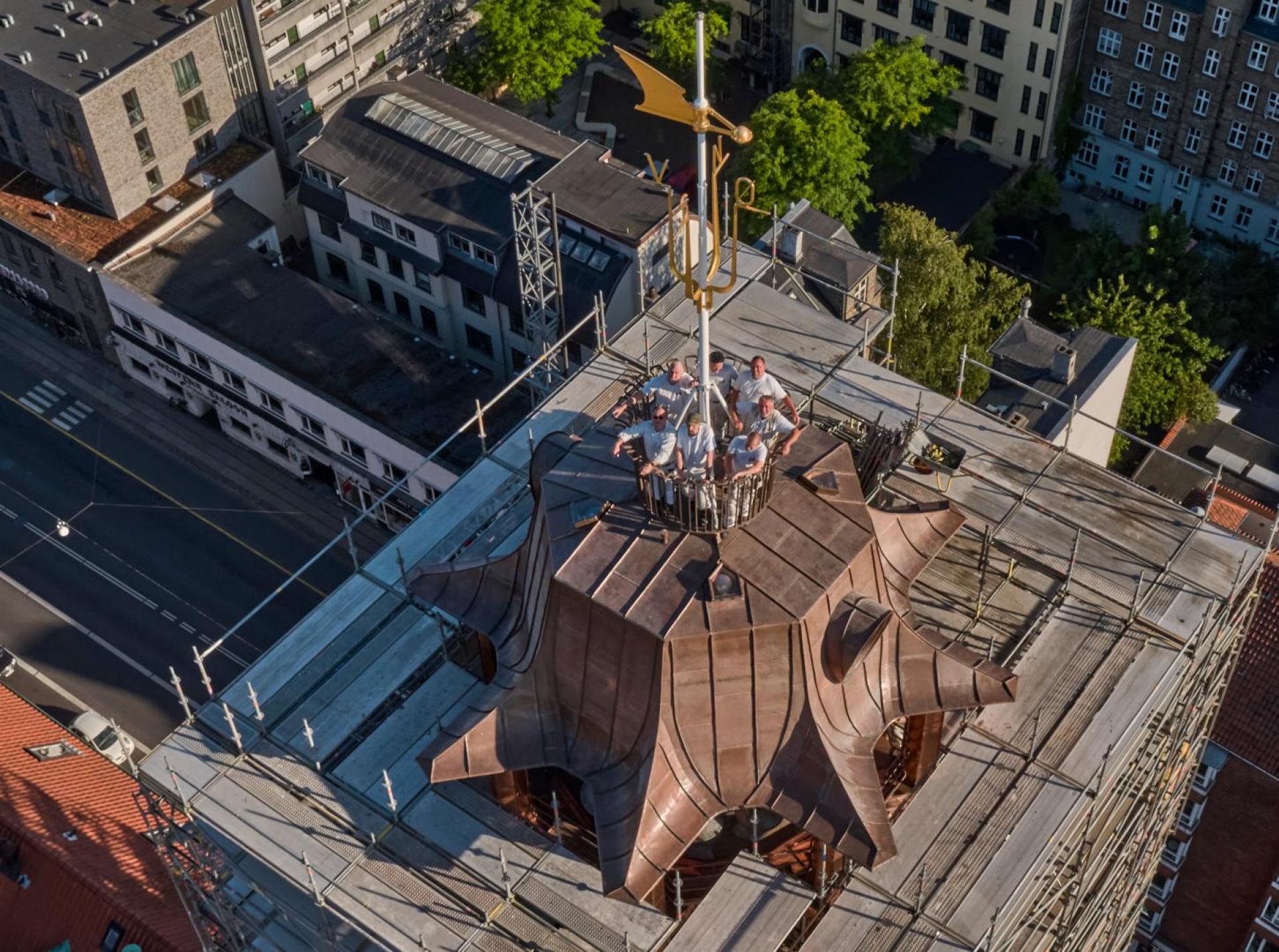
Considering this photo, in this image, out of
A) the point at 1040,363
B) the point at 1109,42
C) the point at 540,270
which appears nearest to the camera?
the point at 1040,363

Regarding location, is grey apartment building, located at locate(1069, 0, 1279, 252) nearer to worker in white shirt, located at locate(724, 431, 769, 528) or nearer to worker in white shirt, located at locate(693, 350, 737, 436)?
worker in white shirt, located at locate(693, 350, 737, 436)

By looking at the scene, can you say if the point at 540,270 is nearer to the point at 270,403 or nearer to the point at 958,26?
the point at 270,403

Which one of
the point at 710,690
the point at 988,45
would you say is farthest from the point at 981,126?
the point at 710,690

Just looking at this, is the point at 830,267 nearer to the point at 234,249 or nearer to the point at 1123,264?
the point at 1123,264

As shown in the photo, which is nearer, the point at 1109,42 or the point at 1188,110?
the point at 1188,110

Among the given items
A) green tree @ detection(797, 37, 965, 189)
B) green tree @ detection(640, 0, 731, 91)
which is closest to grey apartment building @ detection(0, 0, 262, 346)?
green tree @ detection(640, 0, 731, 91)
